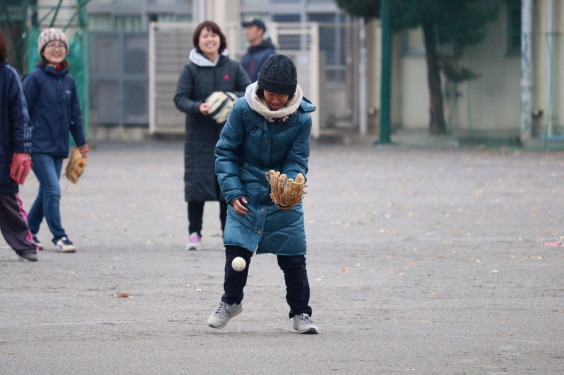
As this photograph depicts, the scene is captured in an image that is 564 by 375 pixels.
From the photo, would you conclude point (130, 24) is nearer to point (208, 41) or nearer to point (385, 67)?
point (385, 67)

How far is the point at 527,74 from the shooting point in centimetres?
2253

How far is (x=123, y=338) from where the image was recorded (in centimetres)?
638

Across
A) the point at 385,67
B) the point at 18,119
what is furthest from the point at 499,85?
the point at 18,119

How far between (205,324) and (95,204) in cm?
769

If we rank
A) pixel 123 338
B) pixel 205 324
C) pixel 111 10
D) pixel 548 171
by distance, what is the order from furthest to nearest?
pixel 111 10
pixel 548 171
pixel 205 324
pixel 123 338

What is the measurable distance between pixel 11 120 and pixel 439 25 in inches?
613

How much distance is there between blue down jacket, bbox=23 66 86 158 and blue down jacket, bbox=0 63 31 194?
76 centimetres

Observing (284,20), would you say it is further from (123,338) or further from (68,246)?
(123,338)

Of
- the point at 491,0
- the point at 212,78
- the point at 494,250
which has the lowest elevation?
the point at 494,250

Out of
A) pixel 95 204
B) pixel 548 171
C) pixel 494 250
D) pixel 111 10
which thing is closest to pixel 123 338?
pixel 494 250

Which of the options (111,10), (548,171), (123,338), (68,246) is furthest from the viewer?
(111,10)

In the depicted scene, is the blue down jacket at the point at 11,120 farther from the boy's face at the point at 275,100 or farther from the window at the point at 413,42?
the window at the point at 413,42

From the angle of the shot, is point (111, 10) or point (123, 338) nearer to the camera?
point (123, 338)

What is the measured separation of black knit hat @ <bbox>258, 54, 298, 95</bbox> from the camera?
21.0 ft
